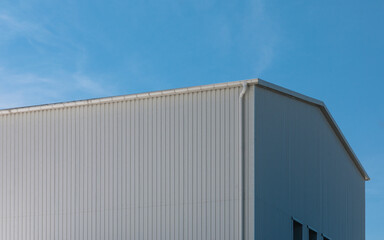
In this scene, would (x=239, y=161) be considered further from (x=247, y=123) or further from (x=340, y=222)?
(x=340, y=222)

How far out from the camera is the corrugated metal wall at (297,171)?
30.5 meters

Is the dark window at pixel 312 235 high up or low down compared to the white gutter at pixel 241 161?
down

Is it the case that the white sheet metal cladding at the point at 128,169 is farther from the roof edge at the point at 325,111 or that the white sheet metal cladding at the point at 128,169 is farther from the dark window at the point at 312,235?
the dark window at the point at 312,235

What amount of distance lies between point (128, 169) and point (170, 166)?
6.41ft

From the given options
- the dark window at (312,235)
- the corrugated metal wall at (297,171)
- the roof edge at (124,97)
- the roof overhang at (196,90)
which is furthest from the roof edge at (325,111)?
the dark window at (312,235)

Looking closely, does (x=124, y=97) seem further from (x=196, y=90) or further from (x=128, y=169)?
(x=196, y=90)

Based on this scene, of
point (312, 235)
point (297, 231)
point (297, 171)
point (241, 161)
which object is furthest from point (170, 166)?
point (312, 235)

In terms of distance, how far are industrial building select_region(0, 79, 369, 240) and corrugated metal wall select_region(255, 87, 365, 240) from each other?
8 centimetres

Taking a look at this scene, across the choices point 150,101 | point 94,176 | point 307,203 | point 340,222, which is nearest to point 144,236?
point 94,176

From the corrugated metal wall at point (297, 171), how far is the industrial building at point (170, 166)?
8 centimetres

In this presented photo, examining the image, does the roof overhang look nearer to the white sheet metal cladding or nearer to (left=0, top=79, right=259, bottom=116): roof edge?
(left=0, top=79, right=259, bottom=116): roof edge

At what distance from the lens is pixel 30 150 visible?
3434 centimetres

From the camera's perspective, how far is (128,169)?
32.2 m

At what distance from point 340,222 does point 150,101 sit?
13.0 m
